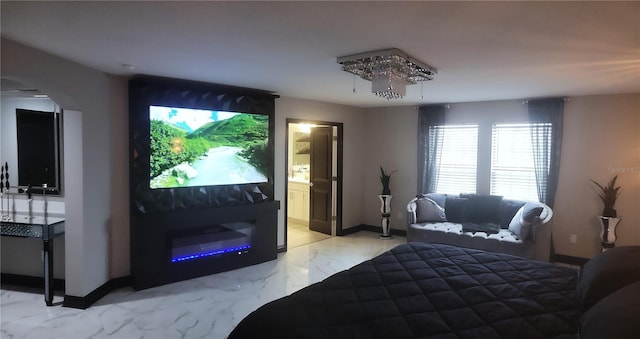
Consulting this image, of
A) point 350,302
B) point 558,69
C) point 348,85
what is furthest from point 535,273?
point 348,85

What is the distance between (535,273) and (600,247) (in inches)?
123

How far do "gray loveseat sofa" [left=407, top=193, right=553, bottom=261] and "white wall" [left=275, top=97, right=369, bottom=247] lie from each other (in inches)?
58.2

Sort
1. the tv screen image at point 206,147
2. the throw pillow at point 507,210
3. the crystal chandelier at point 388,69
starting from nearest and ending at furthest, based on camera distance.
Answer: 1. the crystal chandelier at point 388,69
2. the tv screen image at point 206,147
3. the throw pillow at point 507,210

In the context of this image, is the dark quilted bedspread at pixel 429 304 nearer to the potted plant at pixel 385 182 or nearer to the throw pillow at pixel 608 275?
the throw pillow at pixel 608 275

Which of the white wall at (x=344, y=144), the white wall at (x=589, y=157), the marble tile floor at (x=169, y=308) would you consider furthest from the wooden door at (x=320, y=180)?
the white wall at (x=589, y=157)

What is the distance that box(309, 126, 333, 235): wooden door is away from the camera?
21.2 feet

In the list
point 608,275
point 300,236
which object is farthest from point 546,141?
point 300,236

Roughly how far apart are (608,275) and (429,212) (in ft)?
10.9

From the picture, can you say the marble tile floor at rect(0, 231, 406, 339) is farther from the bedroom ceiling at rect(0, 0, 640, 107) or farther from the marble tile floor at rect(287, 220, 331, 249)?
the bedroom ceiling at rect(0, 0, 640, 107)

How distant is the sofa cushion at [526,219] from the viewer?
441 cm

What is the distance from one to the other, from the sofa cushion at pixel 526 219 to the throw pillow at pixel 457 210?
0.83m

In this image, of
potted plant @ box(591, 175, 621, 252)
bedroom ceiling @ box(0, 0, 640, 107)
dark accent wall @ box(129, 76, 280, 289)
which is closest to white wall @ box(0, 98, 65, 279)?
dark accent wall @ box(129, 76, 280, 289)

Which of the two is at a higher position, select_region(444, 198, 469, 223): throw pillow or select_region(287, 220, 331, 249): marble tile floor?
select_region(444, 198, 469, 223): throw pillow

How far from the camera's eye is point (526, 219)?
445 centimetres
